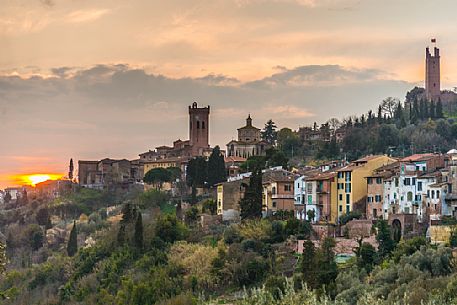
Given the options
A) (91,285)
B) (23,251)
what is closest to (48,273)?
(91,285)

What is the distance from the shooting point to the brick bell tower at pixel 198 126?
99.2 metres

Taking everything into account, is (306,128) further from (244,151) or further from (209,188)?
(209,188)

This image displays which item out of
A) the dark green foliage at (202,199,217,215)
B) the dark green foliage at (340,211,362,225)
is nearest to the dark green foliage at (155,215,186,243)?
the dark green foliage at (202,199,217,215)

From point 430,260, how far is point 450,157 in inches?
551

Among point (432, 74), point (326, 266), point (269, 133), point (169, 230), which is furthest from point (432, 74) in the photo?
point (326, 266)

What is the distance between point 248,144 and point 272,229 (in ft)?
121

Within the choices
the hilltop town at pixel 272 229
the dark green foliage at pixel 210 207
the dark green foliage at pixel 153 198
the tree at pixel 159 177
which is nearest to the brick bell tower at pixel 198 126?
the hilltop town at pixel 272 229

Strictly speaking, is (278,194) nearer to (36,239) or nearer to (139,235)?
(139,235)

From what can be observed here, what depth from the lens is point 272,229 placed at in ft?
171

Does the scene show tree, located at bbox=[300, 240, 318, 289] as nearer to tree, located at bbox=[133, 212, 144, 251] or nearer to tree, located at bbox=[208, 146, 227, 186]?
tree, located at bbox=[133, 212, 144, 251]

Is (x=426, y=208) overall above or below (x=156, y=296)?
above

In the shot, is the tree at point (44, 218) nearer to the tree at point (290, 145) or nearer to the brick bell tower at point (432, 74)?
the tree at point (290, 145)

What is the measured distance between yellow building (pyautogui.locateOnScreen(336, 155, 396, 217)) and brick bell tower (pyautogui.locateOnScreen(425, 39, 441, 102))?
42.1m

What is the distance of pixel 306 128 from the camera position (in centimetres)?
9019
